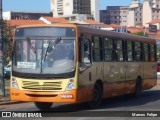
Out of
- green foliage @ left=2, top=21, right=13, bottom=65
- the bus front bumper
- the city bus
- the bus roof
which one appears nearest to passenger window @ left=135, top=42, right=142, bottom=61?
the bus roof

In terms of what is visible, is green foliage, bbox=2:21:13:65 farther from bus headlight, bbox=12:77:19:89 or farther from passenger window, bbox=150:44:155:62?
bus headlight, bbox=12:77:19:89

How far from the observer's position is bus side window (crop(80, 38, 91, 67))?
16891mm

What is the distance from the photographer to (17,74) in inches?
659

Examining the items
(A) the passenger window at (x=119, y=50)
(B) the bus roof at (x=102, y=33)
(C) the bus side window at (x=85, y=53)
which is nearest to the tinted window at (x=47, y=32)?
(B) the bus roof at (x=102, y=33)

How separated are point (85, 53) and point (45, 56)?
55.2 inches

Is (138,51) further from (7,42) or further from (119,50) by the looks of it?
(7,42)

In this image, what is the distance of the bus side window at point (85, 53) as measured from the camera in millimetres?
16891

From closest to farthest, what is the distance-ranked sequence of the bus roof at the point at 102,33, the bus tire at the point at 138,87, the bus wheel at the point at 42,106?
1. the bus roof at the point at 102,33
2. the bus wheel at the point at 42,106
3. the bus tire at the point at 138,87

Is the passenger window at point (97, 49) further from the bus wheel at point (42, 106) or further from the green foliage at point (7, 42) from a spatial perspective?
the green foliage at point (7, 42)

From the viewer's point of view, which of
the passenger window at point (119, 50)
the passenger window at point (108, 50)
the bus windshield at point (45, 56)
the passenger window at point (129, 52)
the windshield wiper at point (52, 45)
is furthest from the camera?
the passenger window at point (129, 52)

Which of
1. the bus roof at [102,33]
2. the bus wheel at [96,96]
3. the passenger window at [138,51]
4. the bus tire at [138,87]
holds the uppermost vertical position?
the bus roof at [102,33]

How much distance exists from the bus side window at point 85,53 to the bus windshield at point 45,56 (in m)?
0.43

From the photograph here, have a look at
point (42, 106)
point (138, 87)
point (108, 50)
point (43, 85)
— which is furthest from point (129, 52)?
point (43, 85)

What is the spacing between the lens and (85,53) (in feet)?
56.4
